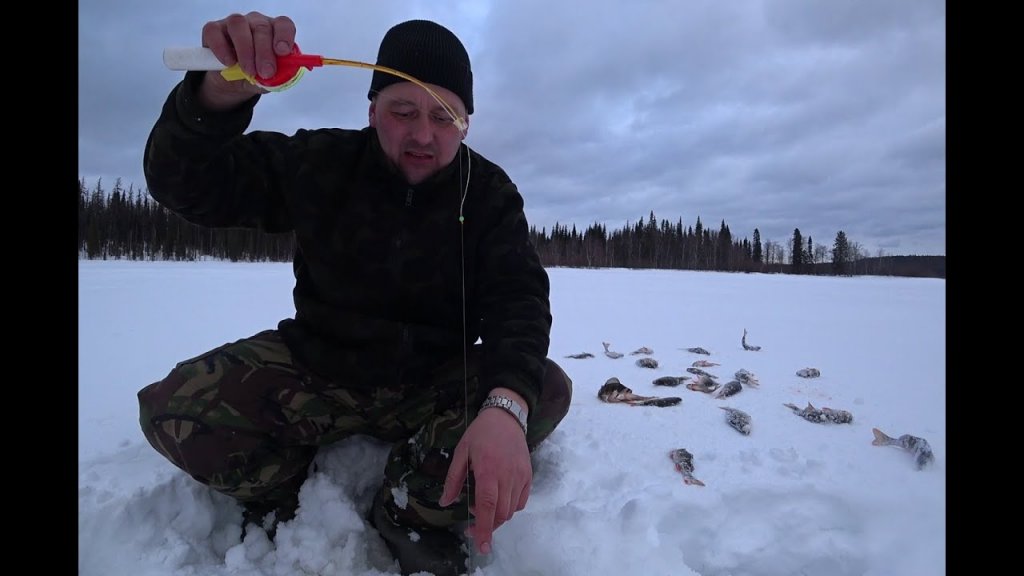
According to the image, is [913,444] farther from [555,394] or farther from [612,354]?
[612,354]

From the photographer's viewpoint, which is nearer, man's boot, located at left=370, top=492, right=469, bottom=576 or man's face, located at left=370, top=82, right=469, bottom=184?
man's boot, located at left=370, top=492, right=469, bottom=576

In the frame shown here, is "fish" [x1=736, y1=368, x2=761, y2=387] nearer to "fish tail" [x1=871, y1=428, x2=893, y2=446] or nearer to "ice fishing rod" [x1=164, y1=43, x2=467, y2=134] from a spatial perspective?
"fish tail" [x1=871, y1=428, x2=893, y2=446]

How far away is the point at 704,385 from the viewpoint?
3.14 m

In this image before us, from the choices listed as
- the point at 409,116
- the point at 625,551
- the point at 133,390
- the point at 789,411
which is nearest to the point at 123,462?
the point at 133,390


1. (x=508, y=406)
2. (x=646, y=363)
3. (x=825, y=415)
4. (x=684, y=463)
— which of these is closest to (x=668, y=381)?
(x=646, y=363)

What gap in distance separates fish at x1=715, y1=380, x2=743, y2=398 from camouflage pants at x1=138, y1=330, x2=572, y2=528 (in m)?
1.45

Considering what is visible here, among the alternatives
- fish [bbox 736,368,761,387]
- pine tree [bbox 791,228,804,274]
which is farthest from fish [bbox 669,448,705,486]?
pine tree [bbox 791,228,804,274]

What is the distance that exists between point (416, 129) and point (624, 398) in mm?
1884

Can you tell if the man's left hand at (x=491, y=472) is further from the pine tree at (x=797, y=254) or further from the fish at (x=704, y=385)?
the pine tree at (x=797, y=254)

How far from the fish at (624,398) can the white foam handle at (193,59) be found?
2.36 metres

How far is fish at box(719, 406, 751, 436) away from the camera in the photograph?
→ 2393mm

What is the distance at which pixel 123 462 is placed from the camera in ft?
6.17

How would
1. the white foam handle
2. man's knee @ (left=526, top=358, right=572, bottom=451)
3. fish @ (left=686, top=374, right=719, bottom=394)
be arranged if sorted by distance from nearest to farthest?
the white foam handle < man's knee @ (left=526, top=358, right=572, bottom=451) < fish @ (left=686, top=374, right=719, bottom=394)

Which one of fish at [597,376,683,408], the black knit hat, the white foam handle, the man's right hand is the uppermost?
the black knit hat
